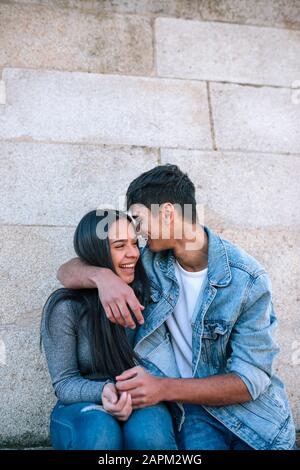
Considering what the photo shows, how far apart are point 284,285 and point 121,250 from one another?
1.26 m

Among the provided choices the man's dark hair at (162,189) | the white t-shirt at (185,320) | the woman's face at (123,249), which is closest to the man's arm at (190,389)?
the white t-shirt at (185,320)

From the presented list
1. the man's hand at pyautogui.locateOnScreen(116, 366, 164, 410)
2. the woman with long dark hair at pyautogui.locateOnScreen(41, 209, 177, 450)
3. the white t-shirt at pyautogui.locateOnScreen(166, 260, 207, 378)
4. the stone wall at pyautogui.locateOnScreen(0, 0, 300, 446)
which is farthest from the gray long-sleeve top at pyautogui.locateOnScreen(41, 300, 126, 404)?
the stone wall at pyautogui.locateOnScreen(0, 0, 300, 446)

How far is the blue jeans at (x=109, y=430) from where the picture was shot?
217cm

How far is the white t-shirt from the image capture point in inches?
109

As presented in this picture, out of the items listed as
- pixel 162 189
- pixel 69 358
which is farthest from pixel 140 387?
pixel 162 189

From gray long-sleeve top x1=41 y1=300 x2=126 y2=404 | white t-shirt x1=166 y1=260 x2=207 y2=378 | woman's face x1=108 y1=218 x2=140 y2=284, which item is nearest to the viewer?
gray long-sleeve top x1=41 y1=300 x2=126 y2=404

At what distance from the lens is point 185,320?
278cm

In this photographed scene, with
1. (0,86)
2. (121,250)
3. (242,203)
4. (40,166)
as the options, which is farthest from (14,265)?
(242,203)

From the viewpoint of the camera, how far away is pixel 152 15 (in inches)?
144

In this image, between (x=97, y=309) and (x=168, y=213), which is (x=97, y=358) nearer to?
(x=97, y=309)

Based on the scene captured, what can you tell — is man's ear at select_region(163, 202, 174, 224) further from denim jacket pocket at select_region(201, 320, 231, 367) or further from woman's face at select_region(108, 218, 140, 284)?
denim jacket pocket at select_region(201, 320, 231, 367)

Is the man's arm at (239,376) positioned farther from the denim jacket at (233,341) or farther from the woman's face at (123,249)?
the woman's face at (123,249)

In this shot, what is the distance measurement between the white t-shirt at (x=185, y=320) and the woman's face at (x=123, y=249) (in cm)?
29
